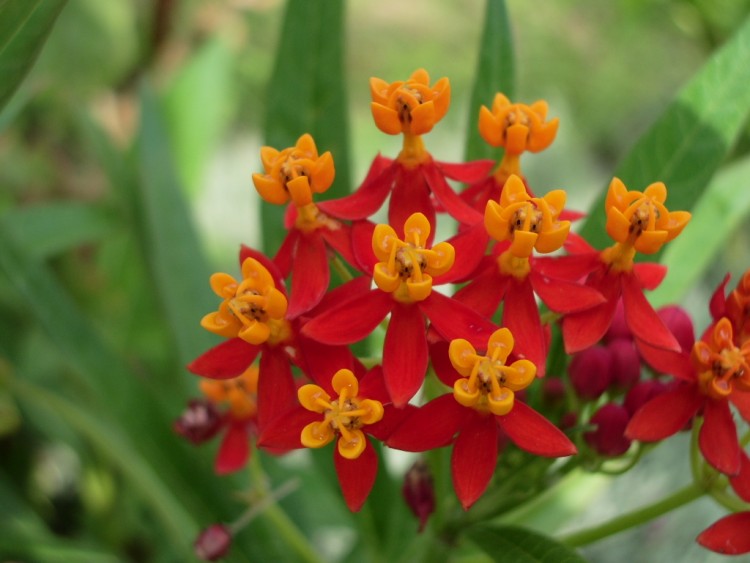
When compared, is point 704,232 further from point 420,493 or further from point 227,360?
point 227,360

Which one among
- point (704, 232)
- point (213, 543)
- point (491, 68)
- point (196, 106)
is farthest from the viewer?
point (196, 106)

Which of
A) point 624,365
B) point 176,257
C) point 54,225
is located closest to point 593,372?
point 624,365

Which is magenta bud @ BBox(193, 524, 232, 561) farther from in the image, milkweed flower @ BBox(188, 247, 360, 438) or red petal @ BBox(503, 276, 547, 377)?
red petal @ BBox(503, 276, 547, 377)

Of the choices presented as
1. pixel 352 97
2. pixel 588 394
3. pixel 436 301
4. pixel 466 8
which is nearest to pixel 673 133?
pixel 588 394

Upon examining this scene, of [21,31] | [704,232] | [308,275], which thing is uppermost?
[21,31]

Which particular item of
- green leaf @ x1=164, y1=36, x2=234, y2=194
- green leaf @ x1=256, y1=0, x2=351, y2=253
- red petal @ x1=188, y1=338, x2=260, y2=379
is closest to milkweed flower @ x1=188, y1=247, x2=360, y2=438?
red petal @ x1=188, y1=338, x2=260, y2=379

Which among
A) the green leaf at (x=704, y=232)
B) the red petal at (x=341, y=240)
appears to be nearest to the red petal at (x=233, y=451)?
the red petal at (x=341, y=240)
